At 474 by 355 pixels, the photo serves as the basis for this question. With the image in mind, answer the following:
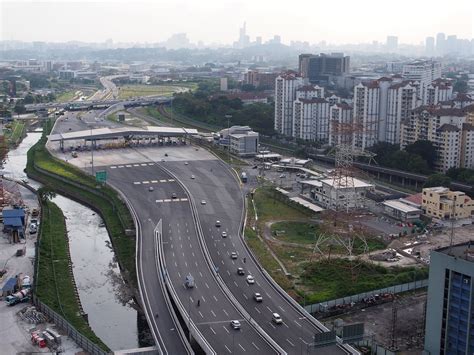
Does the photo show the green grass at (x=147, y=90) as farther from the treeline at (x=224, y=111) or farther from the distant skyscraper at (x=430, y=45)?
the distant skyscraper at (x=430, y=45)

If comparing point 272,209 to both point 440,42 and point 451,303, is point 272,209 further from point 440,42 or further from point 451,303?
point 440,42

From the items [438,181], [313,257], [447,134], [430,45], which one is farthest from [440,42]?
[313,257]

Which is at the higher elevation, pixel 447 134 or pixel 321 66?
pixel 321 66

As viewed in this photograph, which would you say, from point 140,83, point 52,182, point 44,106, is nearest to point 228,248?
point 52,182

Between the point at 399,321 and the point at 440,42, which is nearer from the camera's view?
the point at 399,321

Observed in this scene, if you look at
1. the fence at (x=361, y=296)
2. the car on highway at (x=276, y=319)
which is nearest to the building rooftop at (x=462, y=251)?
the car on highway at (x=276, y=319)

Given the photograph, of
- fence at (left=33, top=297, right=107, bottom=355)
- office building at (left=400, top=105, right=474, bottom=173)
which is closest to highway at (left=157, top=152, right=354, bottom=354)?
fence at (left=33, top=297, right=107, bottom=355)

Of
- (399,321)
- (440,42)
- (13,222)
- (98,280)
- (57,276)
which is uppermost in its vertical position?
(440,42)

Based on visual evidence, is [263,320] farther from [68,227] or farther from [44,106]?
[44,106]
